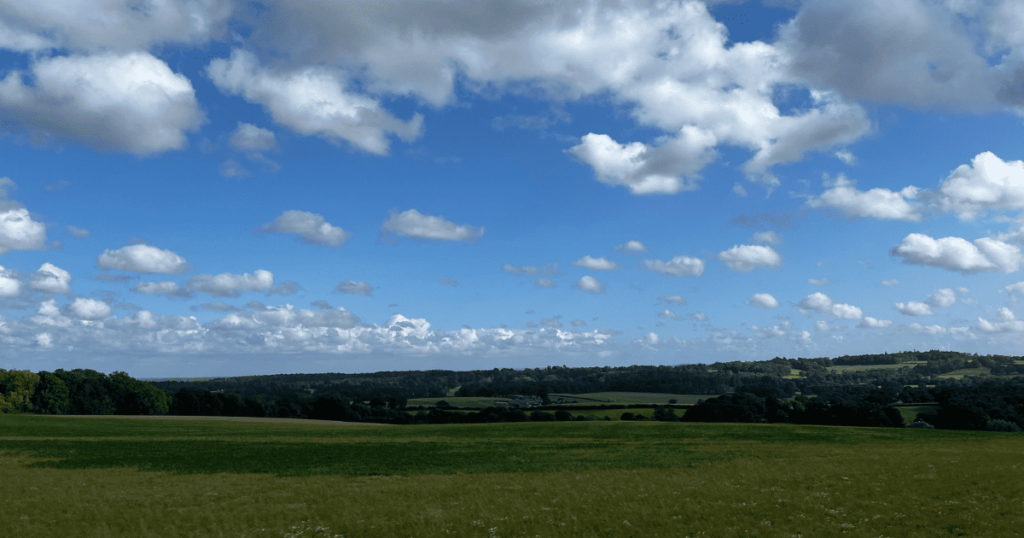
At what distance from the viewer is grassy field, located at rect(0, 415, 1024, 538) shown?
24641mm

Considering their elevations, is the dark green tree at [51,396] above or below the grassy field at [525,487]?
below

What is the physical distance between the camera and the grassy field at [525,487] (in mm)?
24641

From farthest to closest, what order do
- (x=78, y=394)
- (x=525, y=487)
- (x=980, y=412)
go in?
(x=78, y=394) < (x=980, y=412) < (x=525, y=487)

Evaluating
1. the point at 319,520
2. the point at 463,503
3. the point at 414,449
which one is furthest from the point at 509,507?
the point at 414,449

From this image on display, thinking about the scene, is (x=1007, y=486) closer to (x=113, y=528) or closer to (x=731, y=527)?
A: (x=731, y=527)

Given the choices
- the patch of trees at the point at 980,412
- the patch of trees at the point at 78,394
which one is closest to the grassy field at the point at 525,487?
the patch of trees at the point at 980,412

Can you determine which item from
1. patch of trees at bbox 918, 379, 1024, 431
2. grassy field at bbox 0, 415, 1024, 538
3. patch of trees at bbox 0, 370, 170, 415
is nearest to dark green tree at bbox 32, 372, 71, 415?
patch of trees at bbox 0, 370, 170, 415

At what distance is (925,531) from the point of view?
2234 cm

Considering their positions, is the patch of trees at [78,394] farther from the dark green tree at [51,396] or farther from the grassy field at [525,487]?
the grassy field at [525,487]

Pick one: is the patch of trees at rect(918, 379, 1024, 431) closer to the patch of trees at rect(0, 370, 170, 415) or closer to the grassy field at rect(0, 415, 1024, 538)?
the grassy field at rect(0, 415, 1024, 538)

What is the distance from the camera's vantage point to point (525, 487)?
33812mm

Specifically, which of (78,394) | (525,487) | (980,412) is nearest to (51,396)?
(78,394)

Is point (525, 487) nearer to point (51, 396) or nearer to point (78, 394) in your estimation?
point (78, 394)

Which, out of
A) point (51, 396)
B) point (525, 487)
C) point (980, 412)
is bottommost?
point (51, 396)
